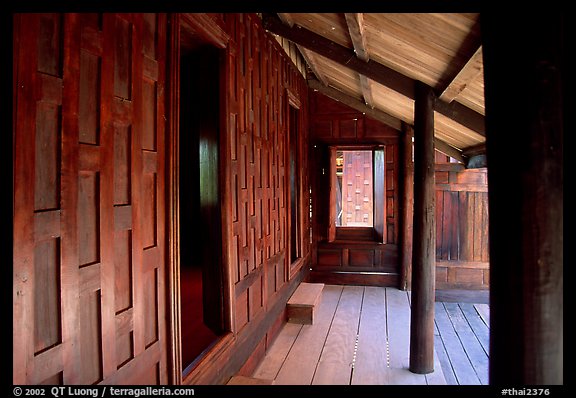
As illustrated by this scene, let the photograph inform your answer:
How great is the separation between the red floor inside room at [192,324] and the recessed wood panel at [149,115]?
4.62 feet

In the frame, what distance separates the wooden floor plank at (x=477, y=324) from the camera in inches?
187

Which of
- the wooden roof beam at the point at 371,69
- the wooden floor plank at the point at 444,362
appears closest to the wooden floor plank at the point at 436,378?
the wooden floor plank at the point at 444,362

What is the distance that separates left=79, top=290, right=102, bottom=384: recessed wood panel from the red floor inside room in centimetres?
103

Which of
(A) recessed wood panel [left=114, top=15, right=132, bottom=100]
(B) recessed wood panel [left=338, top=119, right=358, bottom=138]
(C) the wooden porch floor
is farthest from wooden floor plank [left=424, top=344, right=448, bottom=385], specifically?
(B) recessed wood panel [left=338, top=119, right=358, bottom=138]

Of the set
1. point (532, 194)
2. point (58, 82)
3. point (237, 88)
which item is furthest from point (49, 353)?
point (237, 88)

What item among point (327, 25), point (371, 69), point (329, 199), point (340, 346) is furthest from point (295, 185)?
point (327, 25)

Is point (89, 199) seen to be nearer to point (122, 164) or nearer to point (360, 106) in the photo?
point (122, 164)

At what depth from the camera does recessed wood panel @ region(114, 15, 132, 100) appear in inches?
67.2

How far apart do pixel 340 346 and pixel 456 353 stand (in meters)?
1.29

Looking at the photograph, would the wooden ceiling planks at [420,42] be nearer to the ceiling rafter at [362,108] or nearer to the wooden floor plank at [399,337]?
the wooden floor plank at [399,337]

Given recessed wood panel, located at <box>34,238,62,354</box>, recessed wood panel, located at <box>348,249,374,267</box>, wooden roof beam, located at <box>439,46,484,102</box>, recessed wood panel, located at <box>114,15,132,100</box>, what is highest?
wooden roof beam, located at <box>439,46,484,102</box>

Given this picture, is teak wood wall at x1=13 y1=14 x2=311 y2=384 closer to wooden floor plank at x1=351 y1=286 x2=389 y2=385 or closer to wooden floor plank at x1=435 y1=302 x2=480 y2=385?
wooden floor plank at x1=351 y1=286 x2=389 y2=385

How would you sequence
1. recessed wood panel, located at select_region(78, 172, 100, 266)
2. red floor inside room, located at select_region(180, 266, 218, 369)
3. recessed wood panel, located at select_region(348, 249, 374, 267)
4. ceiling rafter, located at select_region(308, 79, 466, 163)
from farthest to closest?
recessed wood panel, located at select_region(348, 249, 374, 267), ceiling rafter, located at select_region(308, 79, 466, 163), red floor inside room, located at select_region(180, 266, 218, 369), recessed wood panel, located at select_region(78, 172, 100, 266)
